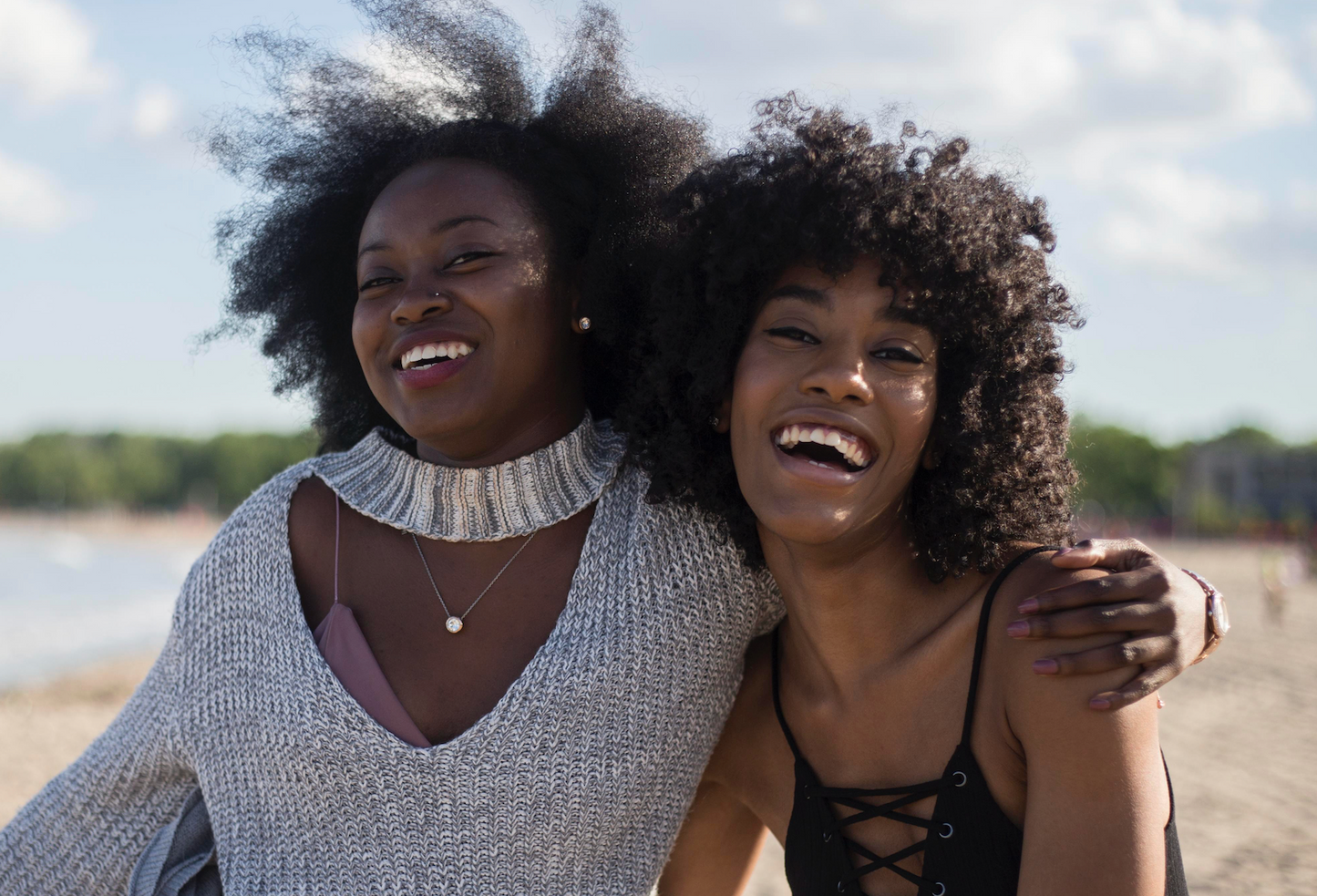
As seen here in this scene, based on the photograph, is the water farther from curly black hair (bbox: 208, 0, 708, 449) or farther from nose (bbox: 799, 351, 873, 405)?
nose (bbox: 799, 351, 873, 405)

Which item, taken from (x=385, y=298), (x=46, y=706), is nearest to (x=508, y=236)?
(x=385, y=298)

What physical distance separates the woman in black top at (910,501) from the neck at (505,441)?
409 mm

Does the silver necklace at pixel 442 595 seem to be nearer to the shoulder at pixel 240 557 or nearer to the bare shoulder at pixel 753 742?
the shoulder at pixel 240 557

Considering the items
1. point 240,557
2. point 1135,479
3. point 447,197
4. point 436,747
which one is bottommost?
point 436,747

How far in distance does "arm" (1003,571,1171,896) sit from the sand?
5.43 m

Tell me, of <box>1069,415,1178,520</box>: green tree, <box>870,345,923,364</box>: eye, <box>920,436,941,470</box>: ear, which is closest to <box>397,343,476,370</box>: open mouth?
<box>870,345,923,364</box>: eye

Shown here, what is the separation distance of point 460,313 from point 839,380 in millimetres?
977

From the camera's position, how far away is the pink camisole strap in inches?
103

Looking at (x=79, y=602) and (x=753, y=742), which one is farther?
(x=79, y=602)

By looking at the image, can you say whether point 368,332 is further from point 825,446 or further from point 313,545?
point 825,446

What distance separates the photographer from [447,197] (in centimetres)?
283

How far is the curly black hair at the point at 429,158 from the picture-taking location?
3.03m

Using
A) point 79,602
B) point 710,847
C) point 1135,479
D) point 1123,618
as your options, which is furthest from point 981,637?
point 1135,479

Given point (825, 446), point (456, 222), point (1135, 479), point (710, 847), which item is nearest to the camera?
point (825, 446)
